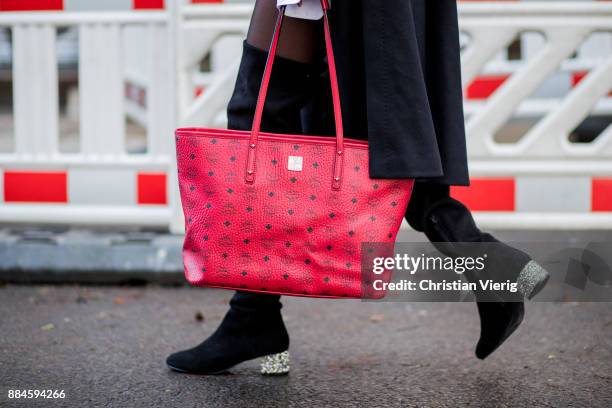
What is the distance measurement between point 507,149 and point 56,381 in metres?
1.90

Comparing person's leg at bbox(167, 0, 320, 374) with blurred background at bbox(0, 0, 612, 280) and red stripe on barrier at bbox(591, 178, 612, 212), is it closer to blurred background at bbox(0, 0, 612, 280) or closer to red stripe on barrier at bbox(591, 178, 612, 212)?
blurred background at bbox(0, 0, 612, 280)

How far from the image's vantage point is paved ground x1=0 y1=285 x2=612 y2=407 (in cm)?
189

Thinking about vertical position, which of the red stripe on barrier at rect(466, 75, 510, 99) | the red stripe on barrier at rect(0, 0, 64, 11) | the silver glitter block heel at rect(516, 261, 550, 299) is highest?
the red stripe on barrier at rect(0, 0, 64, 11)

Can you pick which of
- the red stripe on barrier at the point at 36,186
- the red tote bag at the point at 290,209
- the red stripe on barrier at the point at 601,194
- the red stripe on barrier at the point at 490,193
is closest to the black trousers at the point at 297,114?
the red tote bag at the point at 290,209

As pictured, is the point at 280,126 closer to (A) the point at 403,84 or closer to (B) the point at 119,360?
(A) the point at 403,84

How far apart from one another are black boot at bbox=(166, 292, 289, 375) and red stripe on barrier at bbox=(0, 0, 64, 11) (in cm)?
179

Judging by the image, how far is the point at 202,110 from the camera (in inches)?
125

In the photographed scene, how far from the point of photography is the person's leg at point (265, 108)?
1756 millimetres

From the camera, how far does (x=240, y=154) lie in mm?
1651

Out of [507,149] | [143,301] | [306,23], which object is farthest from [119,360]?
[507,149]

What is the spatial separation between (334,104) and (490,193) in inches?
64.8

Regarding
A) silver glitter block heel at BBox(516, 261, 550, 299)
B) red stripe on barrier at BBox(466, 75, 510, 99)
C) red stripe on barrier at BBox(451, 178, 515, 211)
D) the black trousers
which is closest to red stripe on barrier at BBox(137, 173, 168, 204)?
red stripe on barrier at BBox(451, 178, 515, 211)

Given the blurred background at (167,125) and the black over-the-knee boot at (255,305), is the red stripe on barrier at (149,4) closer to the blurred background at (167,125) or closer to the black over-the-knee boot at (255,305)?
the blurred background at (167,125)

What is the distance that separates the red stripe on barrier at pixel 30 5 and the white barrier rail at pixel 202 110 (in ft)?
0.10
